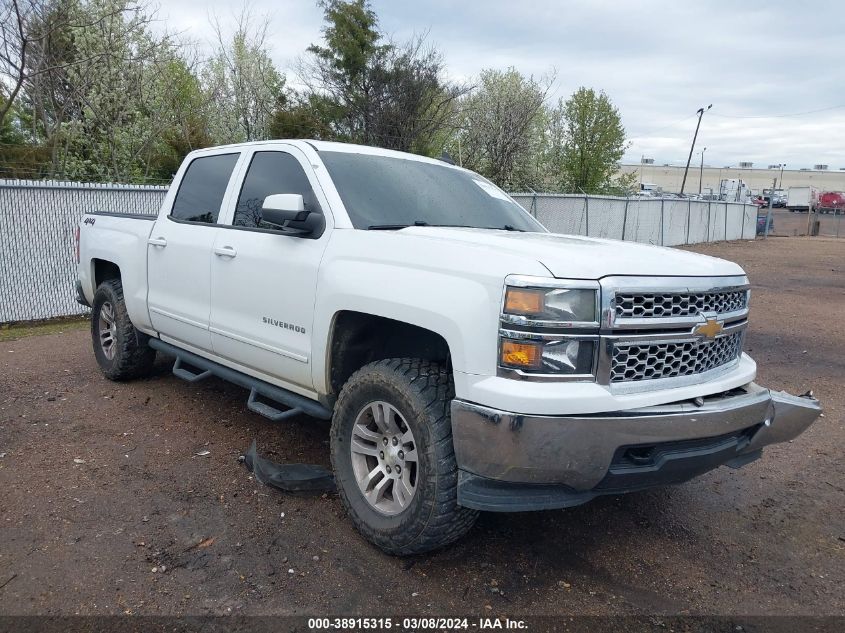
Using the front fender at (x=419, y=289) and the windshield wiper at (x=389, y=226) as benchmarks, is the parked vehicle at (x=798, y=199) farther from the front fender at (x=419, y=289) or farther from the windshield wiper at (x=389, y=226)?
the front fender at (x=419, y=289)

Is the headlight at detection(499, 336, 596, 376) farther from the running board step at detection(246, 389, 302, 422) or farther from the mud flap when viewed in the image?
the mud flap

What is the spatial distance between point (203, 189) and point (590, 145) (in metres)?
32.9

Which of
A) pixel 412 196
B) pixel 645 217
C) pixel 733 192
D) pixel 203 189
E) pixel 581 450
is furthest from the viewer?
pixel 733 192

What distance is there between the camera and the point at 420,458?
2.94 metres

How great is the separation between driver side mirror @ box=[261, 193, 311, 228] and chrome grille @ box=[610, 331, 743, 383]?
176cm

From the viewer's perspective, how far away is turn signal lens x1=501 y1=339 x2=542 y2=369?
267 centimetres

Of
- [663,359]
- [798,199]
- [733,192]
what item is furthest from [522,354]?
[798,199]

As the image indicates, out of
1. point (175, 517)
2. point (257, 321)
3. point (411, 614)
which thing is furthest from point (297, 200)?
point (411, 614)

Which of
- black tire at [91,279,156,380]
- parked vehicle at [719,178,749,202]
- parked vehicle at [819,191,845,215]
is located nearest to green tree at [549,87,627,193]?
parked vehicle at [719,178,749,202]

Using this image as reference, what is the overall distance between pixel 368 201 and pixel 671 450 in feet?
6.87

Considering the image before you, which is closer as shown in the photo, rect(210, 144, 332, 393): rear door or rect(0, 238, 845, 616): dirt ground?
rect(0, 238, 845, 616): dirt ground

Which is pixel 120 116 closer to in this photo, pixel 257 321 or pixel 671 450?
pixel 257 321

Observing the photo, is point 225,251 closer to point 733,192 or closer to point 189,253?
point 189,253

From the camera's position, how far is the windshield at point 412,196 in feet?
12.6
